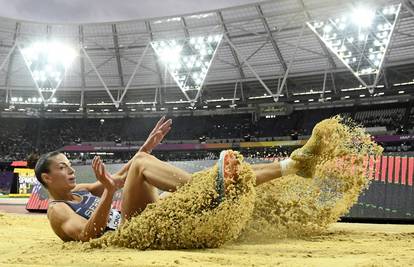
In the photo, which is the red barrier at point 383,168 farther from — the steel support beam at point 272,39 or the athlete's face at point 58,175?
the steel support beam at point 272,39

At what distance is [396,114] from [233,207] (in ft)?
106

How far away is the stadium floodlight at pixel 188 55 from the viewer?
93.4 ft

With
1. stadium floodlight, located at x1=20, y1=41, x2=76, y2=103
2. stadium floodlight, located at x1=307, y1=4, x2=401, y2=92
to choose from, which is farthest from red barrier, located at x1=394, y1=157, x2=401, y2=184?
stadium floodlight, located at x1=20, y1=41, x2=76, y2=103

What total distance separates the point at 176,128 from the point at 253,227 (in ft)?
110

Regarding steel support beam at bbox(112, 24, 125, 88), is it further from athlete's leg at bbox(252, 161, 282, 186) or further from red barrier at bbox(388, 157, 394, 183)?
athlete's leg at bbox(252, 161, 282, 186)

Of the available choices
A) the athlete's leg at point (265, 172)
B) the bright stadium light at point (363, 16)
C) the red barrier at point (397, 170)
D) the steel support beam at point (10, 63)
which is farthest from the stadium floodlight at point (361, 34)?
the athlete's leg at point (265, 172)

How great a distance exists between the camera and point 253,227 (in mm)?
5770

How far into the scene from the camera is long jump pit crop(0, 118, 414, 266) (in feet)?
11.6

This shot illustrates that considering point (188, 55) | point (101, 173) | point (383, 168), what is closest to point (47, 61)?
point (188, 55)

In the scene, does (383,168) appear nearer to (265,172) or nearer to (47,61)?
(265,172)

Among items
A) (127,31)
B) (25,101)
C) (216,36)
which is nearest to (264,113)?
(216,36)

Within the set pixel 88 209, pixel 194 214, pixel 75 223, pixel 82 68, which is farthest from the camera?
pixel 82 68

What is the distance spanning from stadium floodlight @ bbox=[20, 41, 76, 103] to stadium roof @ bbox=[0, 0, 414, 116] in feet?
1.88

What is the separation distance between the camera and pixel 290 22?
25.2m
